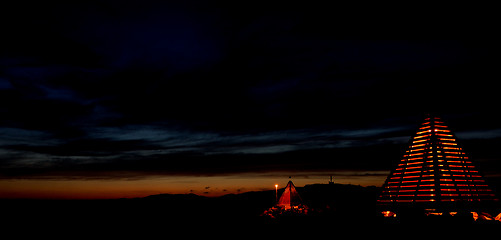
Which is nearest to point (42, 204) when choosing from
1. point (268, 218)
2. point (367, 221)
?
point (268, 218)

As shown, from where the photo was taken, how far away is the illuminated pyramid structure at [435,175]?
118ft

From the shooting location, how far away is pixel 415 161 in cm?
3769

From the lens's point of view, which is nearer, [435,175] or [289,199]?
[435,175]

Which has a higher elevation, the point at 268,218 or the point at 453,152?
the point at 453,152

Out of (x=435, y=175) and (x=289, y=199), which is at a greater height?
(x=435, y=175)

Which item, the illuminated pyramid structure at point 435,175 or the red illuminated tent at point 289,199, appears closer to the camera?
the illuminated pyramid structure at point 435,175

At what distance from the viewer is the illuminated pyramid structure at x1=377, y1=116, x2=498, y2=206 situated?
36.0m

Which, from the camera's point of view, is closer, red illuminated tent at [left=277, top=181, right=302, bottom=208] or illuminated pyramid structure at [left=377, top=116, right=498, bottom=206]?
illuminated pyramid structure at [left=377, top=116, right=498, bottom=206]

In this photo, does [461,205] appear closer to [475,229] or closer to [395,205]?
[395,205]

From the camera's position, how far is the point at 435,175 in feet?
119

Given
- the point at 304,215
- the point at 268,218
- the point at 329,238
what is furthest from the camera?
the point at 268,218

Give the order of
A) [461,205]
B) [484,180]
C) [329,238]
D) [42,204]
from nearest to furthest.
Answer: [329,238]
[461,205]
[484,180]
[42,204]

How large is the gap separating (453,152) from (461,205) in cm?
456

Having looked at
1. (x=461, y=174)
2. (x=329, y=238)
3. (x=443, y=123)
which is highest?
(x=443, y=123)
